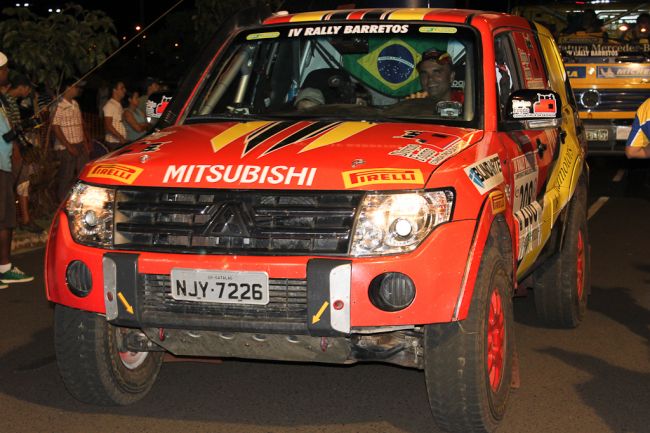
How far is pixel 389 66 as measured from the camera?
7.04 metres

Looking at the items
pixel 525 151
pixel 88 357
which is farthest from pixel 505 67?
pixel 88 357

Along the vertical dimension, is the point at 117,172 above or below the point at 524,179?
above

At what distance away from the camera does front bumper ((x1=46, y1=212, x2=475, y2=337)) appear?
4.74 metres

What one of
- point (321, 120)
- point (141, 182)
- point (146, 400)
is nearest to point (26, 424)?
point (146, 400)

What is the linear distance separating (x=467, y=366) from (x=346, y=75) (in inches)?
94.6

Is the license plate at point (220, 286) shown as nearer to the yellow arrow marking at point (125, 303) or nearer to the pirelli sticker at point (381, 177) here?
the yellow arrow marking at point (125, 303)

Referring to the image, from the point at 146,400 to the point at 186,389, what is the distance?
26cm

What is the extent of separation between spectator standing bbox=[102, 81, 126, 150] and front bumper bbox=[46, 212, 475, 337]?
10251 mm

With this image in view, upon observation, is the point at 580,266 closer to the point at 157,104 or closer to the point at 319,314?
the point at 157,104

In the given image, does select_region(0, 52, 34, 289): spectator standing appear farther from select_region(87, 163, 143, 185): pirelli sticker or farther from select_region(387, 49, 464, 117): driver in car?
select_region(87, 163, 143, 185): pirelli sticker

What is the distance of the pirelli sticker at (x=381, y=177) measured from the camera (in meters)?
4.86

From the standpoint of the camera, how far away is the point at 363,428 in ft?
17.5

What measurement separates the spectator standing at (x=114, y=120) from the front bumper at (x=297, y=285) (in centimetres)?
1025

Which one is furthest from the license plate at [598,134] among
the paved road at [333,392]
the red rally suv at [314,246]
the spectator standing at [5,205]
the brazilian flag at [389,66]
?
the red rally suv at [314,246]
